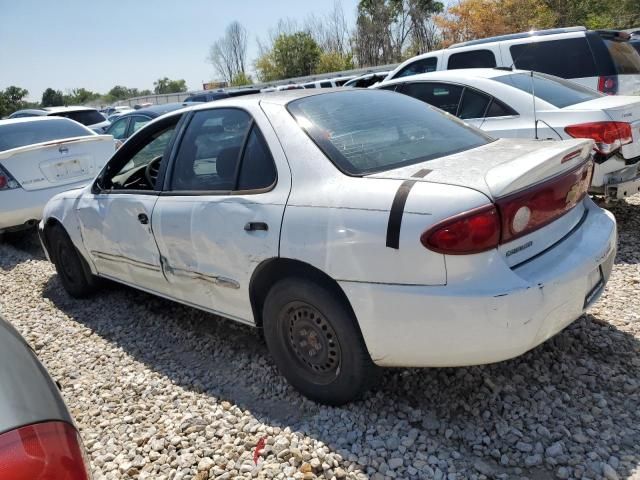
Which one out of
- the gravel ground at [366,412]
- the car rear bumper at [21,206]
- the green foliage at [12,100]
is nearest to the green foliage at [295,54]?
the green foliage at [12,100]

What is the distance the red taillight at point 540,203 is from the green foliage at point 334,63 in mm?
43056

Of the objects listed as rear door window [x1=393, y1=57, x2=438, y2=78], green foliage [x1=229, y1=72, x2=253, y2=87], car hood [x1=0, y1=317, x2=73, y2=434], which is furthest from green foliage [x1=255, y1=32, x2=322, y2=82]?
car hood [x1=0, y1=317, x2=73, y2=434]

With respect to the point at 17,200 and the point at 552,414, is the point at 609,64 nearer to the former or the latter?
the point at 552,414

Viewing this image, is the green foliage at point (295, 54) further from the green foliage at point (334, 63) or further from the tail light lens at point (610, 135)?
the tail light lens at point (610, 135)

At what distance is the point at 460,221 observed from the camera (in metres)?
2.11

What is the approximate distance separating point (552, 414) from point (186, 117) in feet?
9.03

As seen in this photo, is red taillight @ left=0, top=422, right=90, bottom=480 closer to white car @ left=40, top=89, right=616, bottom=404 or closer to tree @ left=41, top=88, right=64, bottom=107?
white car @ left=40, top=89, right=616, bottom=404

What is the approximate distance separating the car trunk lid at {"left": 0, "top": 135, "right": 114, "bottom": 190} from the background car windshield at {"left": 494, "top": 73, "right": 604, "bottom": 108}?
490 centimetres

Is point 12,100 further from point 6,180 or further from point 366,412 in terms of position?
point 366,412

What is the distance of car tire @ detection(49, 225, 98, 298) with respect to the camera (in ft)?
15.1

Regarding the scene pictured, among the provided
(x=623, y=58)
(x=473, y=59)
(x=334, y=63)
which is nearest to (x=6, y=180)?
(x=473, y=59)

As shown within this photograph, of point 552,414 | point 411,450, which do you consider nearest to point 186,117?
point 411,450

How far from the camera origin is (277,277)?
2787mm

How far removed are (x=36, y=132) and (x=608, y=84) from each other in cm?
746
